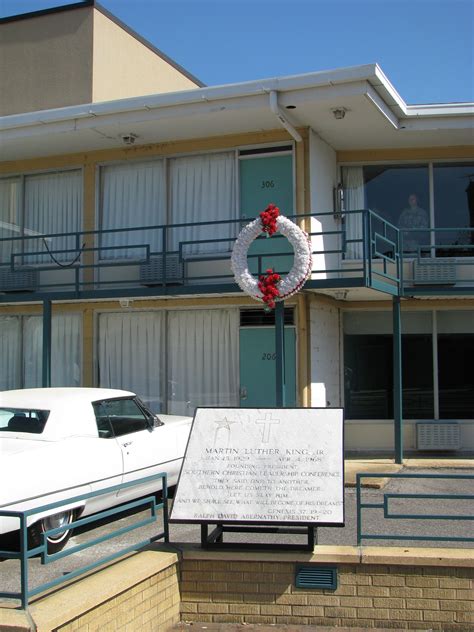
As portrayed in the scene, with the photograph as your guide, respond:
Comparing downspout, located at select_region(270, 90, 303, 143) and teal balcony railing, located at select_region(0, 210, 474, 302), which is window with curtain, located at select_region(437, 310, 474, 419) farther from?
downspout, located at select_region(270, 90, 303, 143)

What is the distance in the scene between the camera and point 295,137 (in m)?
11.8

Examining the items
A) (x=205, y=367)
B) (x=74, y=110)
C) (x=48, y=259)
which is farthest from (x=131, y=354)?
(x=74, y=110)

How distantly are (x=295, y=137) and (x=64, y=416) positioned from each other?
6.40 metres

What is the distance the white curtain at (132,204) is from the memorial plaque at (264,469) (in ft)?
23.4

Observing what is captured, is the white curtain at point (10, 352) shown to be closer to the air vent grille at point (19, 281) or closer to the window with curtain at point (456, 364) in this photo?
the air vent grille at point (19, 281)

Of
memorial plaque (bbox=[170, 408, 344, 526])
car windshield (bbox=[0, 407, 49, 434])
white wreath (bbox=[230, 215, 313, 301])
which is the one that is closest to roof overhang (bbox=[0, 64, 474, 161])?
white wreath (bbox=[230, 215, 313, 301])

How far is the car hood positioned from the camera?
674 cm

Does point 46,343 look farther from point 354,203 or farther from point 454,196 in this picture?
point 454,196

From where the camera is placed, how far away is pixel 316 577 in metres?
5.91

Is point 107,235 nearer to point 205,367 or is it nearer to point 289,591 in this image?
point 205,367

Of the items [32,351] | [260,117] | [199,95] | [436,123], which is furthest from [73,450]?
[436,123]

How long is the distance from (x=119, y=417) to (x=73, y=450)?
112 centimetres

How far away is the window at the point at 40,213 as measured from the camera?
45.1ft

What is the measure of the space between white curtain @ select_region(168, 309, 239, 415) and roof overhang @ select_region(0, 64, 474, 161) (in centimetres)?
315
